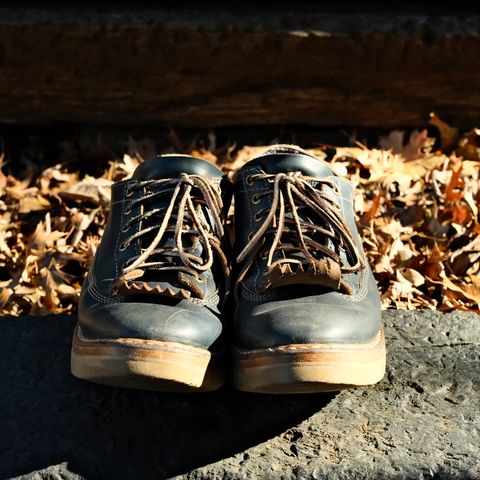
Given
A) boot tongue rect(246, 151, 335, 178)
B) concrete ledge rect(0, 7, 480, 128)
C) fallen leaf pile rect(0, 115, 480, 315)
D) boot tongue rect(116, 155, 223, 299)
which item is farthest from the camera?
concrete ledge rect(0, 7, 480, 128)

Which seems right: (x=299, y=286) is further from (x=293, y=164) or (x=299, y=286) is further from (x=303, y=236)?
(x=293, y=164)

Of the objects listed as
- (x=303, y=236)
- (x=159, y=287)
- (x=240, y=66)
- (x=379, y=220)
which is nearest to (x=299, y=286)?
(x=303, y=236)

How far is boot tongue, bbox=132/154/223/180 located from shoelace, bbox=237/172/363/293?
20 centimetres

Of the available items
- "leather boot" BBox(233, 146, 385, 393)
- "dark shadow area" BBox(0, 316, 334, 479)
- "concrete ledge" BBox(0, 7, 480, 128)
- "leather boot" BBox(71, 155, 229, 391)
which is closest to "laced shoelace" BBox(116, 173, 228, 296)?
"leather boot" BBox(71, 155, 229, 391)

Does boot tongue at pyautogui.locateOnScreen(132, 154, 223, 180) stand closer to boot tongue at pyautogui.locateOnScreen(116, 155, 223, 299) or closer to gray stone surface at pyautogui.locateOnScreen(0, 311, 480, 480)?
boot tongue at pyautogui.locateOnScreen(116, 155, 223, 299)

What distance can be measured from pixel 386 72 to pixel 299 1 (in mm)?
545

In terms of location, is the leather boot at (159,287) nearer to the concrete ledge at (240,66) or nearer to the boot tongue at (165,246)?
the boot tongue at (165,246)

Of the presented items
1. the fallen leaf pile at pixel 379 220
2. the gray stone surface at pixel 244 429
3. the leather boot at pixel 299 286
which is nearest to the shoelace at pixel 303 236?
the leather boot at pixel 299 286

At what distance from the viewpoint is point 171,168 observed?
93.4 inches

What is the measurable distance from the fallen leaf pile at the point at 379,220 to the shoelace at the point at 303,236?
2.17ft

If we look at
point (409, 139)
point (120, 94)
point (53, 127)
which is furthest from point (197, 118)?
point (409, 139)

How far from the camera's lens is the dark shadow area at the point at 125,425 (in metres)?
1.95

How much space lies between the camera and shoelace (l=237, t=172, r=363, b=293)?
2.05 m

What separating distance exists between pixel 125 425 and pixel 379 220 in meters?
1.59
